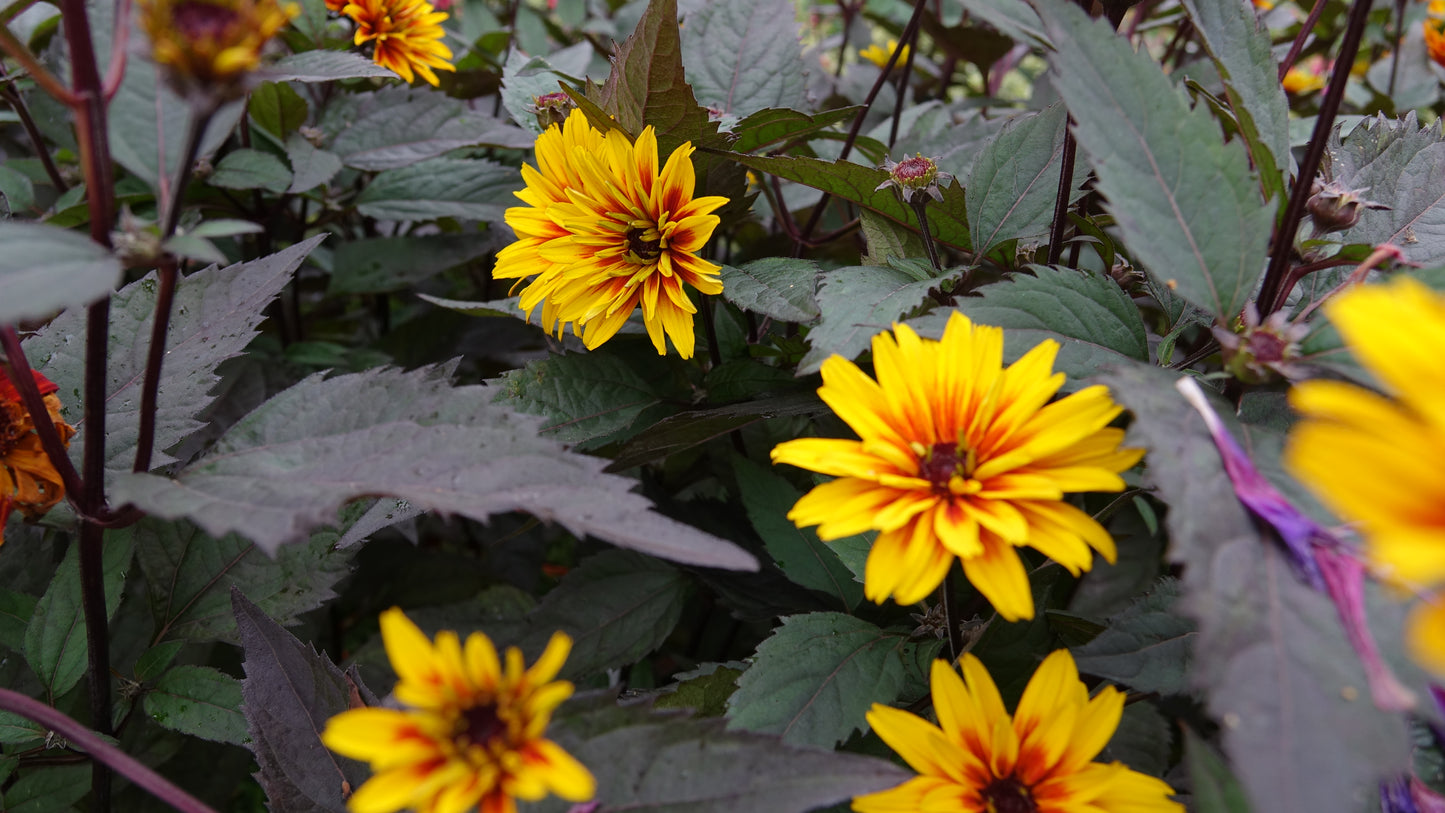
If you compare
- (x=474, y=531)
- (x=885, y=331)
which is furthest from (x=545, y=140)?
(x=474, y=531)

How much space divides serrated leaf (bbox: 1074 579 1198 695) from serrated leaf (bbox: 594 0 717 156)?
57 centimetres

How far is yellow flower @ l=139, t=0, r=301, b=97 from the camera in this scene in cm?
47

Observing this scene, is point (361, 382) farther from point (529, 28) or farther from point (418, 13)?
point (529, 28)

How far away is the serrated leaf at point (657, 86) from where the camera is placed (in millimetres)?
837

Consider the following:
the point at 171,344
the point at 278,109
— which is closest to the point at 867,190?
the point at 171,344

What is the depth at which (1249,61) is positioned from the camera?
2.60 ft

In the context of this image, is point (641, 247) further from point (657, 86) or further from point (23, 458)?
point (23, 458)

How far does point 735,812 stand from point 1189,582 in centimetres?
30

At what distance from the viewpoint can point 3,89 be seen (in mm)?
1155

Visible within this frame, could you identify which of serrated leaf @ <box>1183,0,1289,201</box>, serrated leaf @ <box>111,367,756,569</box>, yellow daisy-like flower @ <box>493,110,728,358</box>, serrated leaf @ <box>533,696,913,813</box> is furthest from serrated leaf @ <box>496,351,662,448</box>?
serrated leaf @ <box>1183,0,1289,201</box>

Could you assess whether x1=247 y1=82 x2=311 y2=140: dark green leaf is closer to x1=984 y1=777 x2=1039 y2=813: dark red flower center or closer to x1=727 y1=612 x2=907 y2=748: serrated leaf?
x1=727 y1=612 x2=907 y2=748: serrated leaf

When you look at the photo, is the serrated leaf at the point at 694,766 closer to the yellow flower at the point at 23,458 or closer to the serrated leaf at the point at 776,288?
the serrated leaf at the point at 776,288

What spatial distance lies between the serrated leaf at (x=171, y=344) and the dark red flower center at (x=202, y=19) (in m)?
0.41

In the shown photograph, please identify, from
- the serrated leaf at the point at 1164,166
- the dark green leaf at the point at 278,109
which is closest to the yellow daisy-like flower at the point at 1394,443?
the serrated leaf at the point at 1164,166
